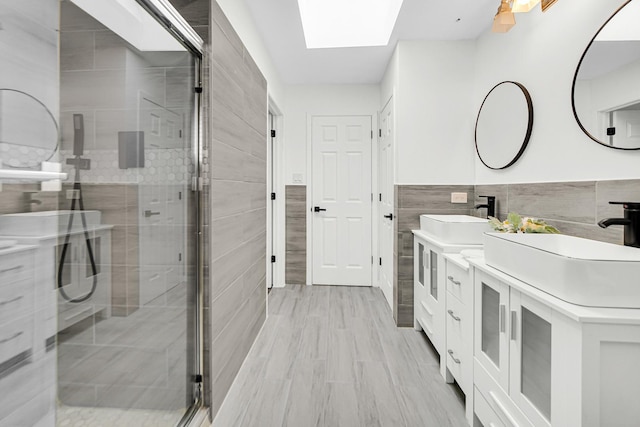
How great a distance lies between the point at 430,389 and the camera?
6.48ft

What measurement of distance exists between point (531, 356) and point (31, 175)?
1590 millimetres

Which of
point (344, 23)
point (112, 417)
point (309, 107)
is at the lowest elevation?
point (112, 417)

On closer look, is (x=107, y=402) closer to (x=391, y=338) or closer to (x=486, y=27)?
(x=391, y=338)

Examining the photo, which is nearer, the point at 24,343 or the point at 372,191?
the point at 24,343

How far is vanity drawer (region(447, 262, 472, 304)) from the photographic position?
1749mm

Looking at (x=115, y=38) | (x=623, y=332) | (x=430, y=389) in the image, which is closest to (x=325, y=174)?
(x=430, y=389)

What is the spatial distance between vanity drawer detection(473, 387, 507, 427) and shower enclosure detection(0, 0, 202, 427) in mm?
1373

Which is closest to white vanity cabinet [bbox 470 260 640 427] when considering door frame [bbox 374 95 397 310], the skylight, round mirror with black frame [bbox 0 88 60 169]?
round mirror with black frame [bbox 0 88 60 169]

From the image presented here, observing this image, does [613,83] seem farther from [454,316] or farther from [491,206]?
[454,316]

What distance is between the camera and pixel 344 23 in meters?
3.08

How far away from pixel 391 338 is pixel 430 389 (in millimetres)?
708

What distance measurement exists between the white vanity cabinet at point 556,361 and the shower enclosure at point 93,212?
1.37 metres

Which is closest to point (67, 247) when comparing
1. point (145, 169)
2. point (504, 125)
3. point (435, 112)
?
point (145, 169)

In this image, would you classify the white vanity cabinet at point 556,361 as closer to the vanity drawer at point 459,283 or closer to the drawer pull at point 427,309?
the vanity drawer at point 459,283
